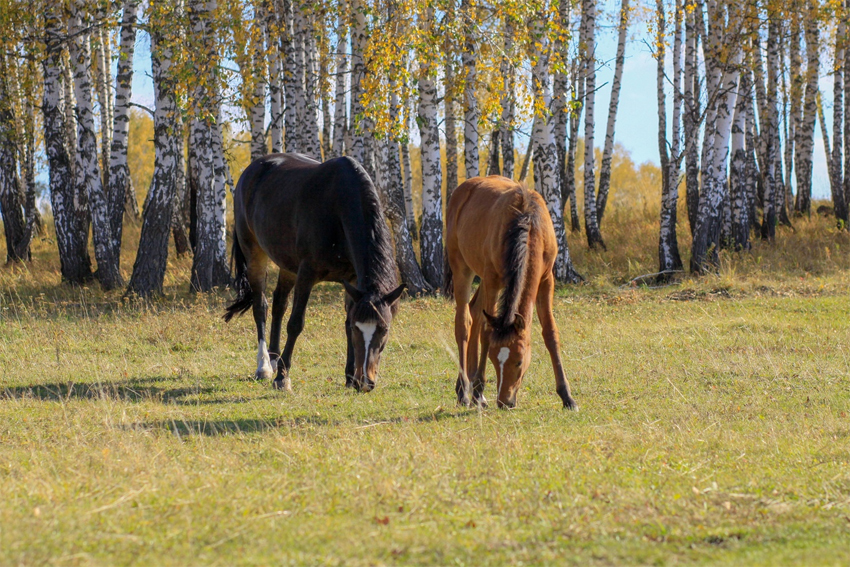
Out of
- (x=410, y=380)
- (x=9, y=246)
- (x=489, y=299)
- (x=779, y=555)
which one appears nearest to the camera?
(x=779, y=555)

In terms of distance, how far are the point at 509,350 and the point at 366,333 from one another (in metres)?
1.30

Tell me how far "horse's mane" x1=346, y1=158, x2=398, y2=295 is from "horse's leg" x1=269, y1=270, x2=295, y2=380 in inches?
64.4

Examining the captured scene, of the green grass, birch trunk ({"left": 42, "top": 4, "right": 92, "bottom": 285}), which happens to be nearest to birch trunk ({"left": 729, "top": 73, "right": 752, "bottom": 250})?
the green grass

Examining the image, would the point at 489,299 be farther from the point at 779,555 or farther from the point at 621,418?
the point at 779,555

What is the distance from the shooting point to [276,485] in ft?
13.8

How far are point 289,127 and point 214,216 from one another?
2720 millimetres

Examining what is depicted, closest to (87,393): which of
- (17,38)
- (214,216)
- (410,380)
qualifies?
(410,380)

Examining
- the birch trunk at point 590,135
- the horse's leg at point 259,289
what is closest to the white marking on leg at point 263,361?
the horse's leg at point 259,289

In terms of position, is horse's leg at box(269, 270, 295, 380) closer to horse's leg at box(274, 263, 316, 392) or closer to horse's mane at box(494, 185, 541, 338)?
horse's leg at box(274, 263, 316, 392)

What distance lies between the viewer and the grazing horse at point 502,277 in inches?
233

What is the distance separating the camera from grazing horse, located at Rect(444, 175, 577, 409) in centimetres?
591

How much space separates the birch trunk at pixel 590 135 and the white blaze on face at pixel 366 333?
38.2 feet

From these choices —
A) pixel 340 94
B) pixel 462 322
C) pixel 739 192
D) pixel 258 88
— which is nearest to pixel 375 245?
pixel 462 322

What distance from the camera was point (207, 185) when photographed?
1435 cm
